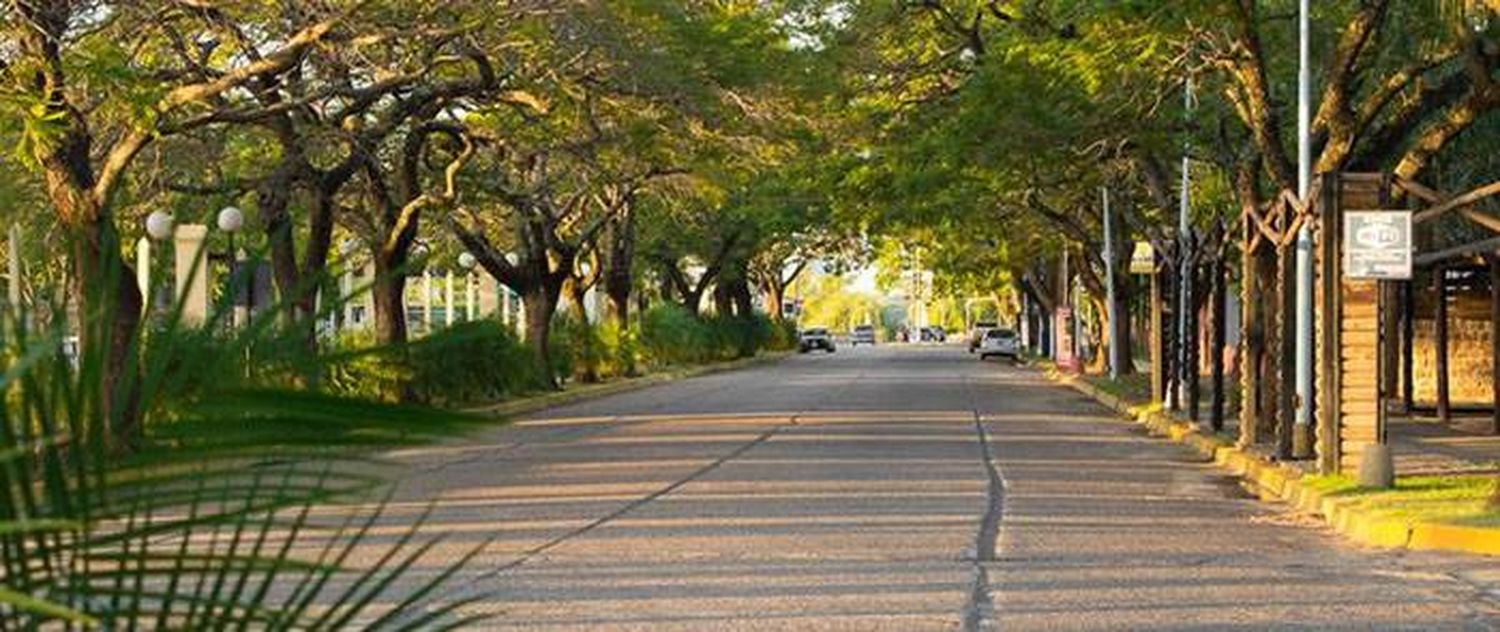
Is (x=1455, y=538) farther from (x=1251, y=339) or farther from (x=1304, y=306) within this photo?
(x=1251, y=339)

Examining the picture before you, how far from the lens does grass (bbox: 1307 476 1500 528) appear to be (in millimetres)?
16359

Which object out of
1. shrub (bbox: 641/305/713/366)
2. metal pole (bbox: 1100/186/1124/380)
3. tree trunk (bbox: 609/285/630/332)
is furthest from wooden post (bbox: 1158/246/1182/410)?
shrub (bbox: 641/305/713/366)

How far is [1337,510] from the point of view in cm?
1773

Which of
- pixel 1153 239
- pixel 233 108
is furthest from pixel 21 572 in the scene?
pixel 1153 239

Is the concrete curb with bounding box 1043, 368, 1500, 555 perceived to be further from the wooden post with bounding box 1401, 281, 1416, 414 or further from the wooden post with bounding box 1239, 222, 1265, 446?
the wooden post with bounding box 1401, 281, 1416, 414

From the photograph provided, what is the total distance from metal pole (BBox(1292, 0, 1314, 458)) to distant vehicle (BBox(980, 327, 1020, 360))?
6364 centimetres

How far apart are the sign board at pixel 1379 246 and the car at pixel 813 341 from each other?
88757mm

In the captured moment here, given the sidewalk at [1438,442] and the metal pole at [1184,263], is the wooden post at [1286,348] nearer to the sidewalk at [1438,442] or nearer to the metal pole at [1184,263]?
the sidewalk at [1438,442]

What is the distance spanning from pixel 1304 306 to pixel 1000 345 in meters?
64.5

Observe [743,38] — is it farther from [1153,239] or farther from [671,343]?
[671,343]

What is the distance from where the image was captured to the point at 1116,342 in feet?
168

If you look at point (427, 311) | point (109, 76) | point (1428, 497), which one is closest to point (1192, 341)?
point (1428, 497)

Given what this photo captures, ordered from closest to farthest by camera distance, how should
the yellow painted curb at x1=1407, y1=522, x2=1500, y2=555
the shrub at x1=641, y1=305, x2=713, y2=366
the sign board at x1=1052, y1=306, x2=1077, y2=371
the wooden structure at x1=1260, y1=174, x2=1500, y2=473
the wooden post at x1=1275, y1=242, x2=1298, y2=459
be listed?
the yellow painted curb at x1=1407, y1=522, x2=1500, y2=555 → the wooden structure at x1=1260, y1=174, x2=1500, y2=473 → the wooden post at x1=1275, y1=242, x2=1298, y2=459 → the shrub at x1=641, y1=305, x2=713, y2=366 → the sign board at x1=1052, y1=306, x2=1077, y2=371

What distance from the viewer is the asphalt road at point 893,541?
11656mm
